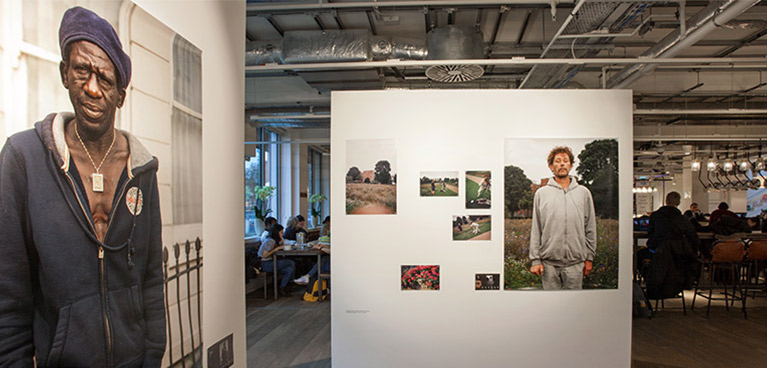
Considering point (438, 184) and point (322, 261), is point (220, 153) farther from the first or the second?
point (322, 261)

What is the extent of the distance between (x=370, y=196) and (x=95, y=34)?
303 cm

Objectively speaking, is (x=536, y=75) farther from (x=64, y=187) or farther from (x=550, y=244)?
(x=64, y=187)

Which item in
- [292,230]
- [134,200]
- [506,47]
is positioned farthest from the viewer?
[292,230]

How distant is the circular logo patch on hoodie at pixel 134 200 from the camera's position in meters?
1.14

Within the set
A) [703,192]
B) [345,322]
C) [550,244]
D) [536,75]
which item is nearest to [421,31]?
[536,75]

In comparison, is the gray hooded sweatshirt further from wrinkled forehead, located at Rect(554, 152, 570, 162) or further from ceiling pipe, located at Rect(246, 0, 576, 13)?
ceiling pipe, located at Rect(246, 0, 576, 13)

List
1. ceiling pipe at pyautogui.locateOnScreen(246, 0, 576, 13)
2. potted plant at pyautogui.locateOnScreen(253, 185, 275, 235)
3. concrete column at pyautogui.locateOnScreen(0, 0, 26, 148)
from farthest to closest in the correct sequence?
potted plant at pyautogui.locateOnScreen(253, 185, 275, 235)
ceiling pipe at pyautogui.locateOnScreen(246, 0, 576, 13)
concrete column at pyautogui.locateOnScreen(0, 0, 26, 148)

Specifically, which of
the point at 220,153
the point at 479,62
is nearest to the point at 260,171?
the point at 479,62

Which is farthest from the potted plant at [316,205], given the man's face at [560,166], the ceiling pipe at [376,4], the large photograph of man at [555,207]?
the man's face at [560,166]

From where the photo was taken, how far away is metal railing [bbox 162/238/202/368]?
136cm

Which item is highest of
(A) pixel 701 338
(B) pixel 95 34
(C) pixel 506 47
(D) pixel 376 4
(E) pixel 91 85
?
(C) pixel 506 47

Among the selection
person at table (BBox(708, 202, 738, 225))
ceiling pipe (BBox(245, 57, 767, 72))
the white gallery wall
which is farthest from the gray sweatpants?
person at table (BBox(708, 202, 738, 225))

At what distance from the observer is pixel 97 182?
1033 mm

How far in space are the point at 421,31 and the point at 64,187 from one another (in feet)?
19.7
